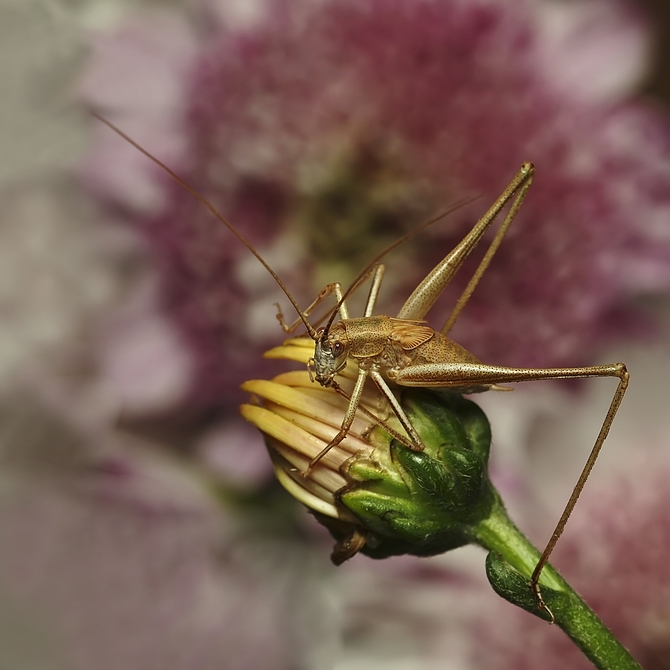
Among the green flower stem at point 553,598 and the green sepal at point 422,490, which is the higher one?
the green sepal at point 422,490

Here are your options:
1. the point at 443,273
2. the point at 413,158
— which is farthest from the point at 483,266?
the point at 413,158

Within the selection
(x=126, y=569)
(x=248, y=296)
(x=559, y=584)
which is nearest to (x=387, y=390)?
(x=559, y=584)

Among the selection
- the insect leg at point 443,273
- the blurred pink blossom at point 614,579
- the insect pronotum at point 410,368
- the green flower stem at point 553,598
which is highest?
the insect leg at point 443,273

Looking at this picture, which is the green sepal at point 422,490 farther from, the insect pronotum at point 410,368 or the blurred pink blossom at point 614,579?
the blurred pink blossom at point 614,579

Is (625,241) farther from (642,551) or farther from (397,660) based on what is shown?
(397,660)

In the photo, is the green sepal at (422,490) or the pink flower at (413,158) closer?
the green sepal at (422,490)

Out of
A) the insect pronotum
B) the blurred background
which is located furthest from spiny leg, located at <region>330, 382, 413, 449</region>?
the blurred background

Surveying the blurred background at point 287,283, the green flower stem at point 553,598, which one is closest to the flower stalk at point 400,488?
the green flower stem at point 553,598
